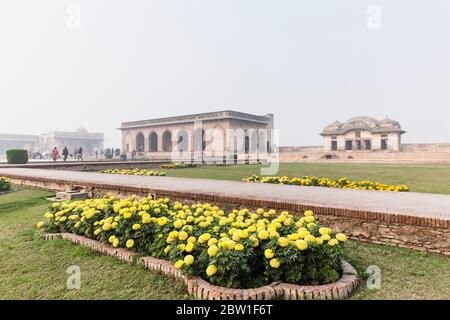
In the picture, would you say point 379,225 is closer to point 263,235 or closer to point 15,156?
point 263,235

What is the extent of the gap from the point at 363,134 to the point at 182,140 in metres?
25.8

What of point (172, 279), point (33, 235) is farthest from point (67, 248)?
point (172, 279)

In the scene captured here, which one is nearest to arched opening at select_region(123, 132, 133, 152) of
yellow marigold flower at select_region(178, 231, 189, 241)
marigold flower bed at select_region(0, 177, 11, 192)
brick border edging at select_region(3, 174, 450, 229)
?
marigold flower bed at select_region(0, 177, 11, 192)

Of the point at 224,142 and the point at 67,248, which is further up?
the point at 224,142

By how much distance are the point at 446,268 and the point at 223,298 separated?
2.39 metres

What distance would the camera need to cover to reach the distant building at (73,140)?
65.8 metres

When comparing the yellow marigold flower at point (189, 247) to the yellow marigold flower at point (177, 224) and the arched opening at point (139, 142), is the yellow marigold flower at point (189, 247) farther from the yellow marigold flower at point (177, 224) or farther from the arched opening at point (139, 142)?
the arched opening at point (139, 142)

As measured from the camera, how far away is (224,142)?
36.9 metres

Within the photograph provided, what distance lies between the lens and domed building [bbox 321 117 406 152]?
38.5 metres

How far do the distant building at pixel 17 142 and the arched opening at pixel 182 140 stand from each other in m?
41.5

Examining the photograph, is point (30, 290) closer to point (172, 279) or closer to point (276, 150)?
point (172, 279)

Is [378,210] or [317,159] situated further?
[317,159]

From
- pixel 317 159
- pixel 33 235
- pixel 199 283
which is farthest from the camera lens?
pixel 317 159

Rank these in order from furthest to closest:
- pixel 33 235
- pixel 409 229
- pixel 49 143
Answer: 1. pixel 49 143
2. pixel 33 235
3. pixel 409 229
